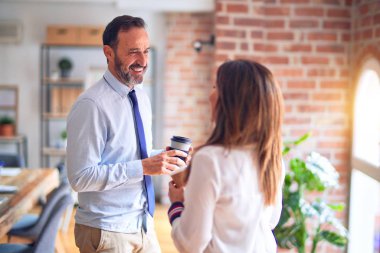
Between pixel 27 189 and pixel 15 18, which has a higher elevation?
pixel 15 18

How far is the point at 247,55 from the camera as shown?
3.07 metres

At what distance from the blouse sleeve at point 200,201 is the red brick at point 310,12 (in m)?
1.94

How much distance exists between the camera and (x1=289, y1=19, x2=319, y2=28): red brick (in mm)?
3064

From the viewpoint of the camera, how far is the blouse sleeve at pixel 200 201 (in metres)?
1.38

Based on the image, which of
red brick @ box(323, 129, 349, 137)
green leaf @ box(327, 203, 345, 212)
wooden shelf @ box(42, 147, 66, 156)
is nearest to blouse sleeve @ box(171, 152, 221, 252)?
green leaf @ box(327, 203, 345, 212)

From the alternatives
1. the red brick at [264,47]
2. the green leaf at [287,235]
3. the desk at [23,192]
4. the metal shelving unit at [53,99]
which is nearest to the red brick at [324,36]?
the red brick at [264,47]

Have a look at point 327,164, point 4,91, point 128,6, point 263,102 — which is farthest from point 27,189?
point 4,91

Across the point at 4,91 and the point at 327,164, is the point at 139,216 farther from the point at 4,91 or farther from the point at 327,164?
the point at 4,91

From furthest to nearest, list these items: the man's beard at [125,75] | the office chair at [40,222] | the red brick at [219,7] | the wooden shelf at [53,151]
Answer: the wooden shelf at [53,151], the office chair at [40,222], the red brick at [219,7], the man's beard at [125,75]

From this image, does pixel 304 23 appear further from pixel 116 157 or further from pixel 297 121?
pixel 116 157

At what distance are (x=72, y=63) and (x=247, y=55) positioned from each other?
12.4 ft

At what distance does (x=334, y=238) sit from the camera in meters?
2.92

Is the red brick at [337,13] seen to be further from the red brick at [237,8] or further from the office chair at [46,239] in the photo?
the office chair at [46,239]

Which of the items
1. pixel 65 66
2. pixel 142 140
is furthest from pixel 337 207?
pixel 65 66
